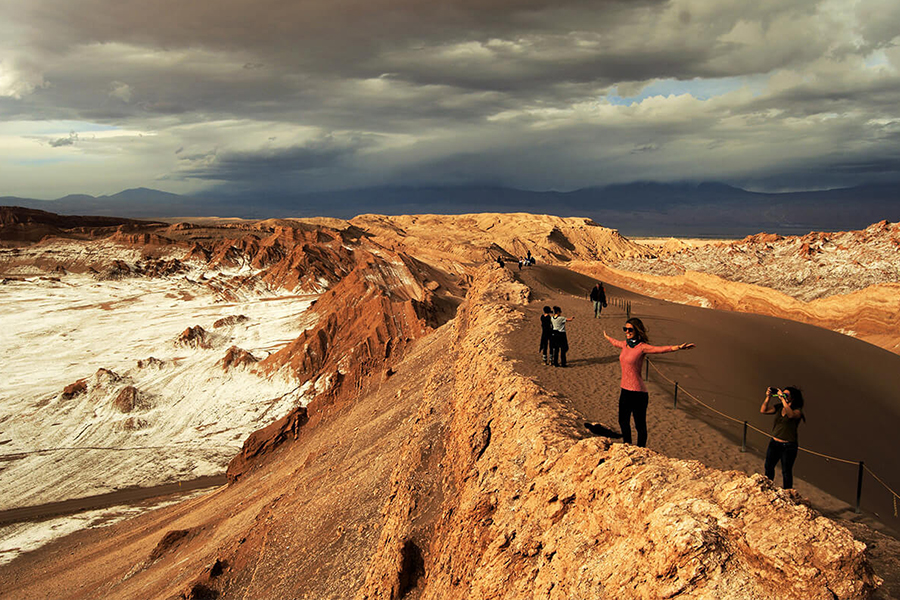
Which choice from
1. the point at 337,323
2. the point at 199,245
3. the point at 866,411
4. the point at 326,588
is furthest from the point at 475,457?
the point at 199,245

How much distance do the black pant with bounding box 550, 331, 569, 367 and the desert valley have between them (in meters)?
0.53

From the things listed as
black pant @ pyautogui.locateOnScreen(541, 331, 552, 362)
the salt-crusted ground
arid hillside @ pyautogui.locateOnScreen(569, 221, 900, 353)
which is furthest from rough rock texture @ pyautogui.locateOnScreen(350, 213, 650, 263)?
black pant @ pyautogui.locateOnScreen(541, 331, 552, 362)

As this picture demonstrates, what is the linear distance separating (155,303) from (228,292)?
655 cm

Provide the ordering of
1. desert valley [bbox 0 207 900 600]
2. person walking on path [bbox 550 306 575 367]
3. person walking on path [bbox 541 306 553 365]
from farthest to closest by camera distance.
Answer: person walking on path [bbox 541 306 553 365], person walking on path [bbox 550 306 575 367], desert valley [bbox 0 207 900 600]

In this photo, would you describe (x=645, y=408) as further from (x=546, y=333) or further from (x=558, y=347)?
(x=546, y=333)

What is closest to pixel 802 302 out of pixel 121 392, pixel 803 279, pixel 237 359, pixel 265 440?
pixel 803 279

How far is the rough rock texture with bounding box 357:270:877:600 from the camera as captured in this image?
3914 mm

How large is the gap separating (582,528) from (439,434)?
6.92m

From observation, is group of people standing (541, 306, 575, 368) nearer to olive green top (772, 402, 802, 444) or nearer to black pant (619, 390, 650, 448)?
black pant (619, 390, 650, 448)

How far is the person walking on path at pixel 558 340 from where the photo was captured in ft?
39.5

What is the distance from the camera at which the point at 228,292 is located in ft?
187

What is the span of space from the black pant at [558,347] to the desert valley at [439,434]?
0.53m

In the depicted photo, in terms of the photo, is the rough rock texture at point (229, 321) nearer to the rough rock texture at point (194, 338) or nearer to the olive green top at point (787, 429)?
the rough rock texture at point (194, 338)

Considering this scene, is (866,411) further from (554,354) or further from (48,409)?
(48,409)
